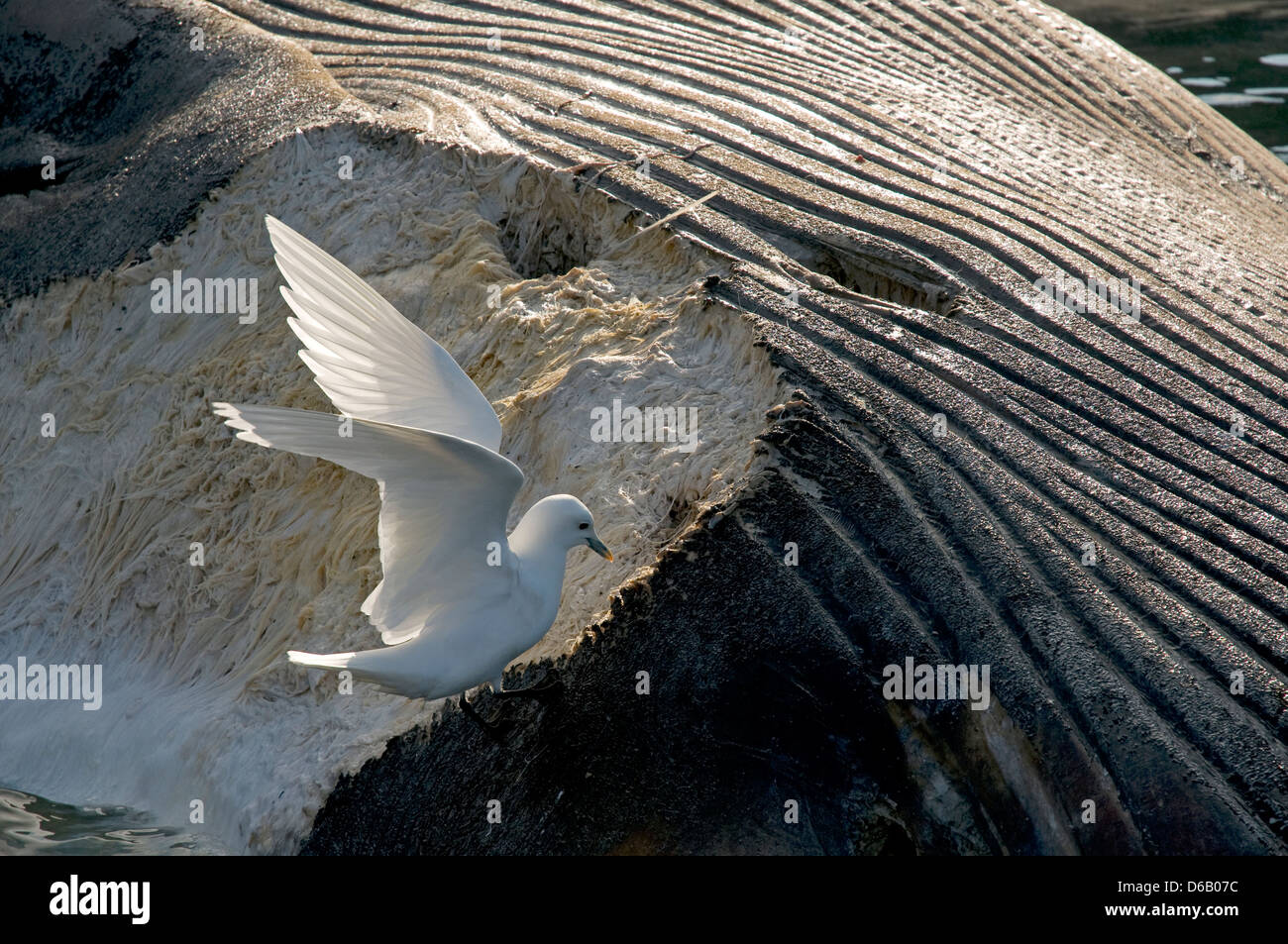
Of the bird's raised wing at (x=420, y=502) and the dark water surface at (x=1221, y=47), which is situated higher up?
the dark water surface at (x=1221, y=47)

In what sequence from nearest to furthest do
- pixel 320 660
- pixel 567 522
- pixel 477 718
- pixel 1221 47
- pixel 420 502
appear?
pixel 320 660 → pixel 420 502 → pixel 567 522 → pixel 477 718 → pixel 1221 47

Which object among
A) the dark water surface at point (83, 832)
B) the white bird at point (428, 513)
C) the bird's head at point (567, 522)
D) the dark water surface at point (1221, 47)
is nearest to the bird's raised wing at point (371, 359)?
the white bird at point (428, 513)

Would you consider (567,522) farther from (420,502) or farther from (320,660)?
(320,660)

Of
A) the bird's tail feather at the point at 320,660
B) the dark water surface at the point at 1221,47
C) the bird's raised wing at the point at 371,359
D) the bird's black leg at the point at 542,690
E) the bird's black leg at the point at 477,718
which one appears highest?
the dark water surface at the point at 1221,47

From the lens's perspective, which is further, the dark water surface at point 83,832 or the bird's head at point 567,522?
the dark water surface at point 83,832

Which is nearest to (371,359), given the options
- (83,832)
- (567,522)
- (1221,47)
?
(567,522)

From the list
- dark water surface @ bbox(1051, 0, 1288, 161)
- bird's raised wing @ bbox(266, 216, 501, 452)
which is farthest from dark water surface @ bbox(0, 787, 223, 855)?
dark water surface @ bbox(1051, 0, 1288, 161)

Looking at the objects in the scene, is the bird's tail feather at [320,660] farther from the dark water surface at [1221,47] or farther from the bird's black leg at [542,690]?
the dark water surface at [1221,47]
